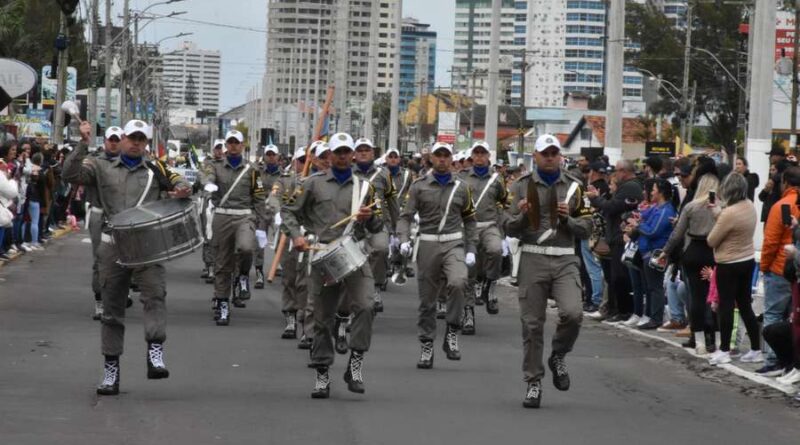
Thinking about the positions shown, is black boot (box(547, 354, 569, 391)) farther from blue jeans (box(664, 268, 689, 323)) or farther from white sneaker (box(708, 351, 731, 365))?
blue jeans (box(664, 268, 689, 323))

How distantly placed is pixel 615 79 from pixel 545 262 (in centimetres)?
2199

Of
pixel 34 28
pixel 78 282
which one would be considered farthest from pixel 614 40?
pixel 34 28

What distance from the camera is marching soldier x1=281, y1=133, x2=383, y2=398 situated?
41.8ft

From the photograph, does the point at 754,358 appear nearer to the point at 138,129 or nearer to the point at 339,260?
the point at 339,260

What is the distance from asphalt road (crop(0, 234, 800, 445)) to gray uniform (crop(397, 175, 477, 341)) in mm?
691

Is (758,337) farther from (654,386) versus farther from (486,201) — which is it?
(486,201)

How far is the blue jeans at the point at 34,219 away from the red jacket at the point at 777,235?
1829 centimetres

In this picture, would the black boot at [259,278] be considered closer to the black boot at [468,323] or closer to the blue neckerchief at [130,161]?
the black boot at [468,323]

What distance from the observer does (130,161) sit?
1290 centimetres

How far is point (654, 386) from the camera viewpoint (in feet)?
47.2

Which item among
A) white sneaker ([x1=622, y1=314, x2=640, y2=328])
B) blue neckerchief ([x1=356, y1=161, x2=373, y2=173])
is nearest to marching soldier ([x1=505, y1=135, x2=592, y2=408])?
blue neckerchief ([x1=356, y1=161, x2=373, y2=173])

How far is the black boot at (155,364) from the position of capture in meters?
12.6

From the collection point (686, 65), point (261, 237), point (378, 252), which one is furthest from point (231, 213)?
point (686, 65)

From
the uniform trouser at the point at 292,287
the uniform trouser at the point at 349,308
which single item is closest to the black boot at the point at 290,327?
the uniform trouser at the point at 292,287
